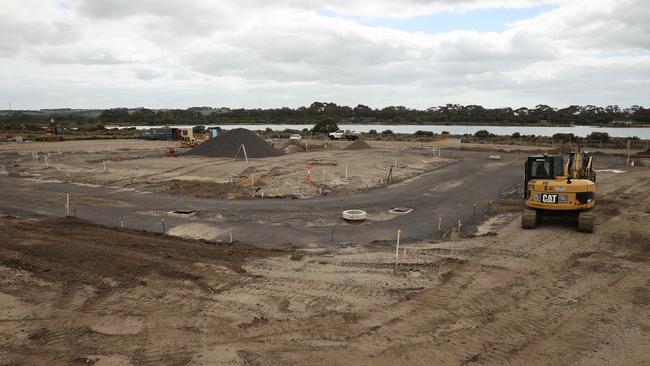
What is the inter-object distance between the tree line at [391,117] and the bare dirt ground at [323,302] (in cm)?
12977

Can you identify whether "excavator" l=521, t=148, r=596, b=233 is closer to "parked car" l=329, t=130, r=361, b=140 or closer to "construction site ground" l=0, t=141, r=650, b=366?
"construction site ground" l=0, t=141, r=650, b=366

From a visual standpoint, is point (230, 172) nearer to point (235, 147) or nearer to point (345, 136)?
point (235, 147)

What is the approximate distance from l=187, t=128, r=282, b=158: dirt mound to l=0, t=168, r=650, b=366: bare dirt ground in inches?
960

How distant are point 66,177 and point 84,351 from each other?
24472 mm

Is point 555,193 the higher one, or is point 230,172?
point 555,193

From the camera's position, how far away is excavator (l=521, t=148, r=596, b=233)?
14281 millimetres

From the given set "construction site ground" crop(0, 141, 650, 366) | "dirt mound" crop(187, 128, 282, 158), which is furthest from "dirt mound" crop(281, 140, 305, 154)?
"construction site ground" crop(0, 141, 650, 366)

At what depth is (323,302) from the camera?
8.94 m

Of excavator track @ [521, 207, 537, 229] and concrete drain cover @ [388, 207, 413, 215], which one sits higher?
excavator track @ [521, 207, 537, 229]

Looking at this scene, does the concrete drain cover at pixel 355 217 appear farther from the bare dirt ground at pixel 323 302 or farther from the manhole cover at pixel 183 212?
the manhole cover at pixel 183 212

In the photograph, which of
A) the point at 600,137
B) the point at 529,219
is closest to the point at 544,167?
the point at 529,219

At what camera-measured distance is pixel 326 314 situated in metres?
8.39

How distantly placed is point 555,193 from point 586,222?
125cm

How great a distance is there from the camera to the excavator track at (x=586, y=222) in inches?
557
